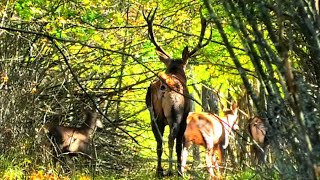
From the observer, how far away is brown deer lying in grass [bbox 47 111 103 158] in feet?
39.5

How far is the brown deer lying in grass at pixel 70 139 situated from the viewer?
12.1m

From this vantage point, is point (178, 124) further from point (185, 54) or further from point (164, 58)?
point (164, 58)

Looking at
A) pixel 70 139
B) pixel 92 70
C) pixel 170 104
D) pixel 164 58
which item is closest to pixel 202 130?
pixel 170 104

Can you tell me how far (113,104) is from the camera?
55.6 feet

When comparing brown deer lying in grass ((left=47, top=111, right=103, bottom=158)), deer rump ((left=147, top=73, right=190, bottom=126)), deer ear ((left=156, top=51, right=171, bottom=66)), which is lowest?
brown deer lying in grass ((left=47, top=111, right=103, bottom=158))

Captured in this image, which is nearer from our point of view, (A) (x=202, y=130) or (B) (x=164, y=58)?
(B) (x=164, y=58)

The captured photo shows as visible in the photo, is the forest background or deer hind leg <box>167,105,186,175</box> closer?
the forest background

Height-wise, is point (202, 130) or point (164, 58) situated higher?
point (164, 58)

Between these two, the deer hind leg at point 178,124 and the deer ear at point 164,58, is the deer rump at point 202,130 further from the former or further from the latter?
the deer ear at point 164,58

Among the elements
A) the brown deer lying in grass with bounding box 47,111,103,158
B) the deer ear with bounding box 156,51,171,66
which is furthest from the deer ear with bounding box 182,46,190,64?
the brown deer lying in grass with bounding box 47,111,103,158

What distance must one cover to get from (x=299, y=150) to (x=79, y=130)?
1014cm

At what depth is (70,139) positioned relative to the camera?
12250 millimetres

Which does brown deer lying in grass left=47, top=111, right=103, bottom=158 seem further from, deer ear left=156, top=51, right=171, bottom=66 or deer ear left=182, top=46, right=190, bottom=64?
deer ear left=182, top=46, right=190, bottom=64

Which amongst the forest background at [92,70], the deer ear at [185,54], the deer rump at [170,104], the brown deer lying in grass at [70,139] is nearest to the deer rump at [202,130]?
the forest background at [92,70]
